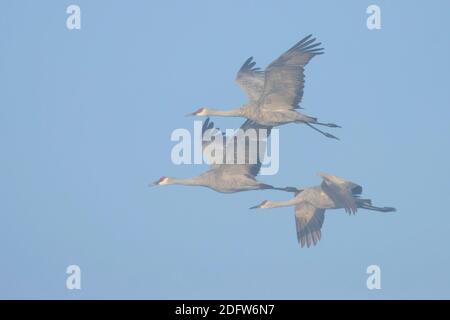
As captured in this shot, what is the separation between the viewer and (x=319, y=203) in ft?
102

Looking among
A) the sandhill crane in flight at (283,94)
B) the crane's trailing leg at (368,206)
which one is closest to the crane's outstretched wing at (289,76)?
the sandhill crane in flight at (283,94)

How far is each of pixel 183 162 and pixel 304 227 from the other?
284 centimetres

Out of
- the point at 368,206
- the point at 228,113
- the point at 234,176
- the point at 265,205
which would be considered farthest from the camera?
the point at 265,205

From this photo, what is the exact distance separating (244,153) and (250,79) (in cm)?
211

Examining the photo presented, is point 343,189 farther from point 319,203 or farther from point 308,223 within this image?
point 308,223

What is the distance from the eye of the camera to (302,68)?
1171 inches

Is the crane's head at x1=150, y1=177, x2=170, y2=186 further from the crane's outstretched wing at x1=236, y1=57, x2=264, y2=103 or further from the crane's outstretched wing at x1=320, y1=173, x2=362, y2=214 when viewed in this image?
the crane's outstretched wing at x1=320, y1=173, x2=362, y2=214

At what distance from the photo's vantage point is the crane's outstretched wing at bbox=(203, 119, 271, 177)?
3109cm

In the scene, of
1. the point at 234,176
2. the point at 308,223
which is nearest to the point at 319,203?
the point at 308,223

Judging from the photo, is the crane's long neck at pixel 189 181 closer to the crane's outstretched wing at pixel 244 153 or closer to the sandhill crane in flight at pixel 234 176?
the sandhill crane in flight at pixel 234 176

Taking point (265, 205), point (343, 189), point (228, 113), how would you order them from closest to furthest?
point (343, 189) → point (228, 113) → point (265, 205)
